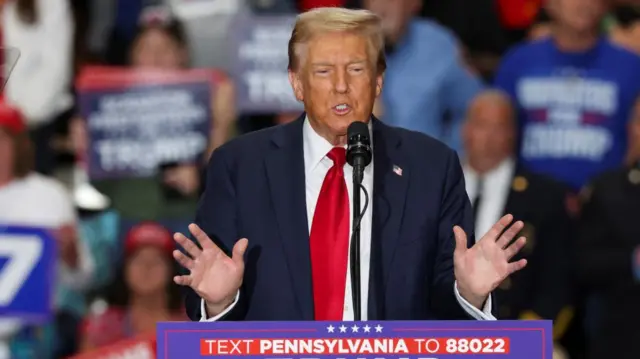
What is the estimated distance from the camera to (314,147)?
3451mm

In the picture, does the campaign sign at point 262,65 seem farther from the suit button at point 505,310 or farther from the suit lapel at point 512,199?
the suit button at point 505,310

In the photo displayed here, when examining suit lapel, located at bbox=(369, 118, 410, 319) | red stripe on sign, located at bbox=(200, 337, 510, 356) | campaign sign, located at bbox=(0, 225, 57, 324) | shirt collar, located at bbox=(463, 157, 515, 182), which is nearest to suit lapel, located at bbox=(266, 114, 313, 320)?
suit lapel, located at bbox=(369, 118, 410, 319)

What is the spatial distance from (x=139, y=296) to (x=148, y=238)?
0.27m

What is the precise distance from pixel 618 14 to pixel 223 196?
454 cm

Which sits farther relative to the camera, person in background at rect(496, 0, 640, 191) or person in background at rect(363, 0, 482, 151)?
person in background at rect(363, 0, 482, 151)

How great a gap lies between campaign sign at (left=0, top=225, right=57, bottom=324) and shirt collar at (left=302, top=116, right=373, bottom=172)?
11.7 ft

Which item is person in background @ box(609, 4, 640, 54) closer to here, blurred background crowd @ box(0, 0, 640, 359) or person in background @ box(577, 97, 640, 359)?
blurred background crowd @ box(0, 0, 640, 359)

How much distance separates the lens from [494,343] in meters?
2.97

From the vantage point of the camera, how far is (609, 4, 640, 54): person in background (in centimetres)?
732

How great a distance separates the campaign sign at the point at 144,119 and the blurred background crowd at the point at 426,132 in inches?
2.0

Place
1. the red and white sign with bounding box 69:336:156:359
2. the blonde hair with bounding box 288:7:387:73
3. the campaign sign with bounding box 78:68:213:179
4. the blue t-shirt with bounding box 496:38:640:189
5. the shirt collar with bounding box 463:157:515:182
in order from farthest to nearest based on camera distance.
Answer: the campaign sign with bounding box 78:68:213:179
the blue t-shirt with bounding box 496:38:640:189
the shirt collar with bounding box 463:157:515:182
the red and white sign with bounding box 69:336:156:359
the blonde hair with bounding box 288:7:387:73

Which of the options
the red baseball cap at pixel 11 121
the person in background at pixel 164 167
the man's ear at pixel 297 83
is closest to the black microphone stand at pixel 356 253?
the man's ear at pixel 297 83

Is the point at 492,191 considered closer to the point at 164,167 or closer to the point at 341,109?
the point at 164,167

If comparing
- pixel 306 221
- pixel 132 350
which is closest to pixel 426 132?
pixel 132 350
